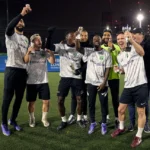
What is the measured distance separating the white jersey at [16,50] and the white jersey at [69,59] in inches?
31.5

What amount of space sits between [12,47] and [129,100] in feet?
8.57

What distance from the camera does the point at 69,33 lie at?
6.04 m

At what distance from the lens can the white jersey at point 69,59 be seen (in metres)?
6.11

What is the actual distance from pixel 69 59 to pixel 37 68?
0.75 metres

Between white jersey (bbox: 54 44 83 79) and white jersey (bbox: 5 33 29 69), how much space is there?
0.80m

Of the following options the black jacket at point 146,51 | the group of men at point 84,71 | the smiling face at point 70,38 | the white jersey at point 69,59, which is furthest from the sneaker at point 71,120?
the black jacket at point 146,51

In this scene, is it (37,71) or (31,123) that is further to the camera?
(31,123)

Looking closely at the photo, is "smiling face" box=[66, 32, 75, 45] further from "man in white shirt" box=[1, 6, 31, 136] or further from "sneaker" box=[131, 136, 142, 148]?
"sneaker" box=[131, 136, 142, 148]

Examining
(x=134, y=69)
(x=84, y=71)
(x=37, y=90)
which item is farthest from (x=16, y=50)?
(x=134, y=69)

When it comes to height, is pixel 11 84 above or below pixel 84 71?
below

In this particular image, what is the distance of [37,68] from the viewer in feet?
20.2

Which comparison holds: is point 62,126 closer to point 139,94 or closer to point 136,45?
point 139,94

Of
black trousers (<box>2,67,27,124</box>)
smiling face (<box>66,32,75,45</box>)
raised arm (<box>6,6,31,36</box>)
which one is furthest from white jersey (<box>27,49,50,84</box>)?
raised arm (<box>6,6,31,36</box>)

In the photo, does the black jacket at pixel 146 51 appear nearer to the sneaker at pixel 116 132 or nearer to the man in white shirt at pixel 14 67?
the sneaker at pixel 116 132
